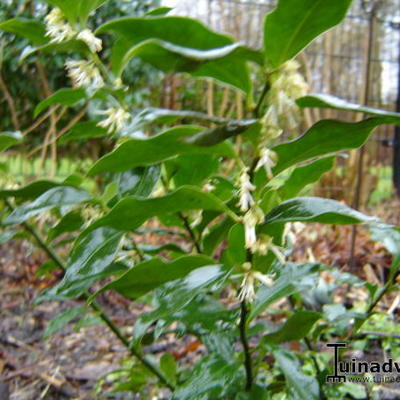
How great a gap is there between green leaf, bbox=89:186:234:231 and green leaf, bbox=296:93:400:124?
0.60 ft

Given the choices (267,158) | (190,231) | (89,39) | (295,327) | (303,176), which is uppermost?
(89,39)

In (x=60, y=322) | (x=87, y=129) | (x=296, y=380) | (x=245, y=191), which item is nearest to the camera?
(x=245, y=191)

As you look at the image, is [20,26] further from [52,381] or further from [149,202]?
[52,381]

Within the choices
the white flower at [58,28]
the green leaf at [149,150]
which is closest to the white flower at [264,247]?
the green leaf at [149,150]

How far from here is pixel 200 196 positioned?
692 millimetres

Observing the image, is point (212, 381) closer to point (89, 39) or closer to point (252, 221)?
point (252, 221)

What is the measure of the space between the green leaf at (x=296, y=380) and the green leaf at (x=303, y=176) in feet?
1.00

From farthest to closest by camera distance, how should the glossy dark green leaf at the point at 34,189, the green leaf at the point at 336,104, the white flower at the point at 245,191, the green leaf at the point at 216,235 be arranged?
the green leaf at the point at 216,235, the glossy dark green leaf at the point at 34,189, the white flower at the point at 245,191, the green leaf at the point at 336,104

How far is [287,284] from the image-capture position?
89 cm

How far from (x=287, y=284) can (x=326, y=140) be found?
30 cm

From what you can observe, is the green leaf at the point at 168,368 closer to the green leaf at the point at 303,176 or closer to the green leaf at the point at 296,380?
the green leaf at the point at 296,380

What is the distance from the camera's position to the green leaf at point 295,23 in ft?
1.94

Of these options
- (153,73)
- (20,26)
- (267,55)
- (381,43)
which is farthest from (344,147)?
(381,43)

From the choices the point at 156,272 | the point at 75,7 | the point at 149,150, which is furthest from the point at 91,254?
the point at 75,7
